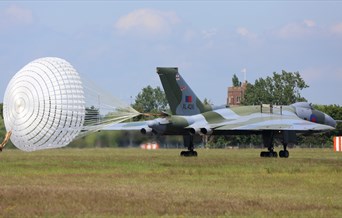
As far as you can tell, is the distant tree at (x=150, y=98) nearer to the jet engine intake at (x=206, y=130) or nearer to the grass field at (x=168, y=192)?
the jet engine intake at (x=206, y=130)

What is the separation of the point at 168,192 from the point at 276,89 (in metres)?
118

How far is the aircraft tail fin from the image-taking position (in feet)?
177

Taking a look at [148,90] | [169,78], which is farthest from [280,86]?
[169,78]

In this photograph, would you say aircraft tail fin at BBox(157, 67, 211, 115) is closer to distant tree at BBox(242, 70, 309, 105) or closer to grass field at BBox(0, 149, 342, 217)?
grass field at BBox(0, 149, 342, 217)

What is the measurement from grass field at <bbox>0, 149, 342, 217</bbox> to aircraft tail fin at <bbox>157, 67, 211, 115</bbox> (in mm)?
15650

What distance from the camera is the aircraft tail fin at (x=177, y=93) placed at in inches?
2124

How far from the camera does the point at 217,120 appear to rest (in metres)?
56.1

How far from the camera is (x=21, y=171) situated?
35.8 m

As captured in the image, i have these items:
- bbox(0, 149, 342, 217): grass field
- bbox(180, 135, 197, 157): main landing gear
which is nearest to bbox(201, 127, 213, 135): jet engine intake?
bbox(180, 135, 197, 157): main landing gear

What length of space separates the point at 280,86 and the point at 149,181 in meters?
113

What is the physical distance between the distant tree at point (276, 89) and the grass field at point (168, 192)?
99.6 meters

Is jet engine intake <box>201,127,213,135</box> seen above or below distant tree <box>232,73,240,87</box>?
below

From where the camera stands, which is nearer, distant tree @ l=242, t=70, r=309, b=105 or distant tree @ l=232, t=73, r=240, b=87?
distant tree @ l=242, t=70, r=309, b=105

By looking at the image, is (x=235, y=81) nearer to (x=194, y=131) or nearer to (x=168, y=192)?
(x=194, y=131)
